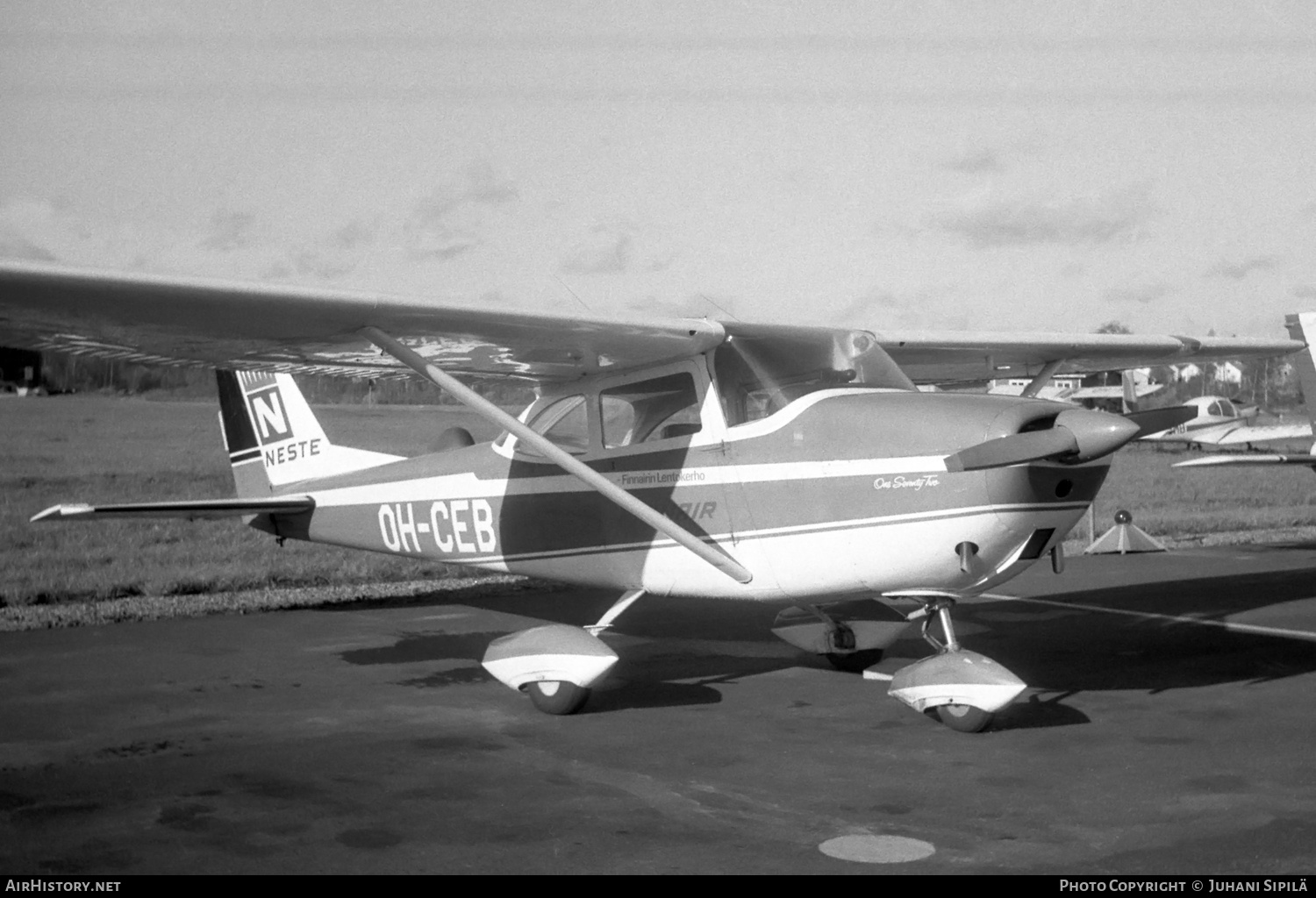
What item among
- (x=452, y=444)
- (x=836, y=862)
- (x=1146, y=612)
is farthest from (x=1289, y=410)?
(x=836, y=862)

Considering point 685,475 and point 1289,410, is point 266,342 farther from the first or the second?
point 1289,410

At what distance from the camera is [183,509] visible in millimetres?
9617

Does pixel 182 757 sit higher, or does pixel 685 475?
pixel 685 475

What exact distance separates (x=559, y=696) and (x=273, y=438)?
5.16 metres

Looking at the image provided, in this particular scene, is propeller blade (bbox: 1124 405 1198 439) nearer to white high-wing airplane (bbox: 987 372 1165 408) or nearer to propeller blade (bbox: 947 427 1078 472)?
propeller blade (bbox: 947 427 1078 472)

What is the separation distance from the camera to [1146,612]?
10523 mm

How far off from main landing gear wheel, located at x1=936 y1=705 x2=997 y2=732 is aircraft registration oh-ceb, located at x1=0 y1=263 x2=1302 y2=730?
15mm

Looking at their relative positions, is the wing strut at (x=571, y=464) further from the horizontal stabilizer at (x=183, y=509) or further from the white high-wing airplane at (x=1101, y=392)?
the white high-wing airplane at (x=1101, y=392)

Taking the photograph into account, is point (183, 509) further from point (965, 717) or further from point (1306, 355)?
point (1306, 355)

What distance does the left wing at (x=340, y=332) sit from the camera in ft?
20.0

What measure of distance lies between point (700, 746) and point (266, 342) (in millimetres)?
3501

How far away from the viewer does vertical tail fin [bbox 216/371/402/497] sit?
34.3 feet

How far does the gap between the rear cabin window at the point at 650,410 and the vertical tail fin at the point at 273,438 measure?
2.96 meters

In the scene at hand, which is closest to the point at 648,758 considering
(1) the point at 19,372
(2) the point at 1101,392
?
(1) the point at 19,372
